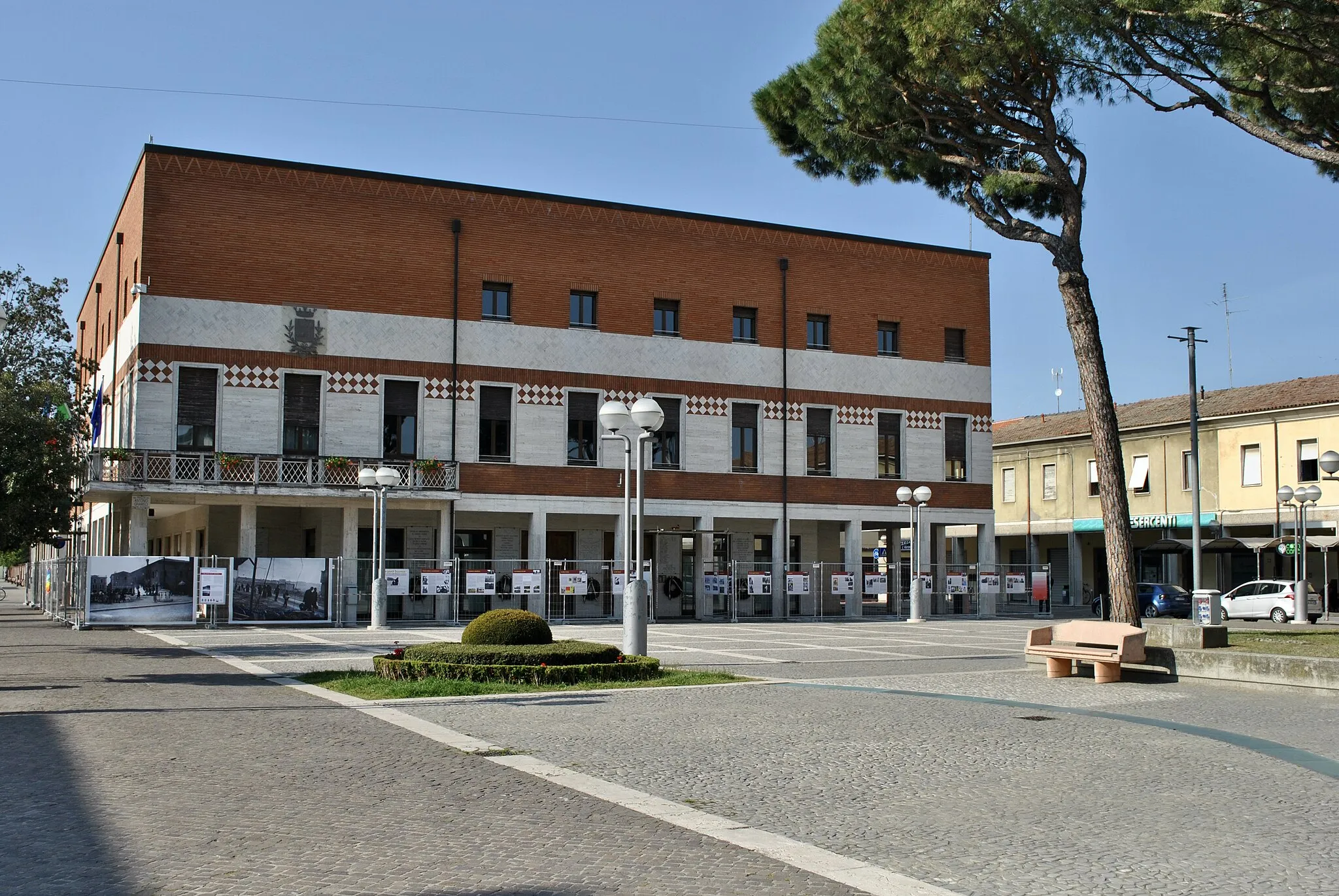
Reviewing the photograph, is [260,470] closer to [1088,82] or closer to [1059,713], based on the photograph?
[1088,82]

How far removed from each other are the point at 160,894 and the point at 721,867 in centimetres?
262

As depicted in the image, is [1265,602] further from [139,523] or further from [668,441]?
[139,523]

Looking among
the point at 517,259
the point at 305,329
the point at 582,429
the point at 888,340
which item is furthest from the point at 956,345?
the point at 305,329

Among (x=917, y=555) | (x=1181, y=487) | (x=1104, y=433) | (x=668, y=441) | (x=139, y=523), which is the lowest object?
(x=917, y=555)

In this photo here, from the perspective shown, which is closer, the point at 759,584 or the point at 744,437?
the point at 759,584

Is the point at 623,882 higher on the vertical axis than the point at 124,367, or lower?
lower

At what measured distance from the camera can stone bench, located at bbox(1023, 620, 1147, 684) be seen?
1598 centimetres

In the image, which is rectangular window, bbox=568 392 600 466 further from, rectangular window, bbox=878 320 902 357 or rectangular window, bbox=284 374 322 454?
rectangular window, bbox=878 320 902 357

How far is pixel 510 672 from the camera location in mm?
15109

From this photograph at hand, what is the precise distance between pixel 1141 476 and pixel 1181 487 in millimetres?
1888

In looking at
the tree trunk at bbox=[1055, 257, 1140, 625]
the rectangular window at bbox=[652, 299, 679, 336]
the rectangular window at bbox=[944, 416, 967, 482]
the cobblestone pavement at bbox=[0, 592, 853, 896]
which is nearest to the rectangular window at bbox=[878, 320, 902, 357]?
the rectangular window at bbox=[944, 416, 967, 482]

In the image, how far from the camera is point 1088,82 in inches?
762

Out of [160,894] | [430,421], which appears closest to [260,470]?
[430,421]

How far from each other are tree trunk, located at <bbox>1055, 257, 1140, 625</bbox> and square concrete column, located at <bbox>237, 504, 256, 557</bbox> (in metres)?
21.1
